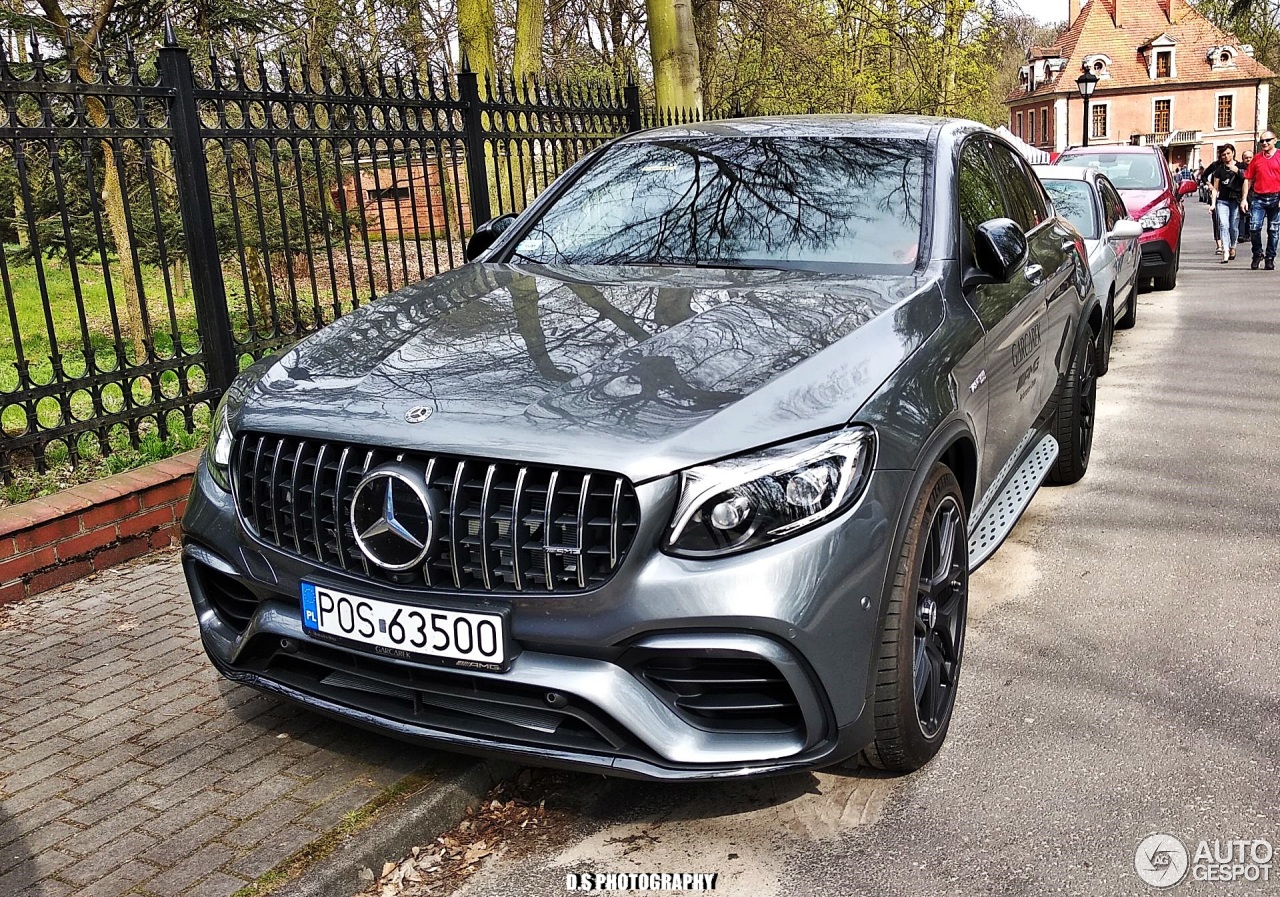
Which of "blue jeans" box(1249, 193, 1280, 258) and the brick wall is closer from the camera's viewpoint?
the brick wall

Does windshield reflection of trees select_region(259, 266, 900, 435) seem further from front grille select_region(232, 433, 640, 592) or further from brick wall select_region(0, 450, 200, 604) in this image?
brick wall select_region(0, 450, 200, 604)

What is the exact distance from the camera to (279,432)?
2.98 m

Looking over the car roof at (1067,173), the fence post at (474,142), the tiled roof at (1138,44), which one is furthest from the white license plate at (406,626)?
the tiled roof at (1138,44)

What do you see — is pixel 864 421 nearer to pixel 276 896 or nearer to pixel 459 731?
pixel 459 731

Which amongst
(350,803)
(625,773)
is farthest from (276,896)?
(625,773)

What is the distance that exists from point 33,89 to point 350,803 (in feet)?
11.3

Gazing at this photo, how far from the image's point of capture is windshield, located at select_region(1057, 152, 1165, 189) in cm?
1470

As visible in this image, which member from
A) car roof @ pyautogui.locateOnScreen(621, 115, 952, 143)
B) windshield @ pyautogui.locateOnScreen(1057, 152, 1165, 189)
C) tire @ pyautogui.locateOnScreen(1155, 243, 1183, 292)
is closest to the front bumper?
car roof @ pyautogui.locateOnScreen(621, 115, 952, 143)

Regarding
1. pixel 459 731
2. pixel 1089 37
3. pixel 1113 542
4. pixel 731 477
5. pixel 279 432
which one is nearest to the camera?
pixel 731 477

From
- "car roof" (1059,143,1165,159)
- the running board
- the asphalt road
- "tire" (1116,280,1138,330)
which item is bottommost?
the asphalt road

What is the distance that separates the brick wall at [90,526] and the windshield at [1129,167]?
491 inches

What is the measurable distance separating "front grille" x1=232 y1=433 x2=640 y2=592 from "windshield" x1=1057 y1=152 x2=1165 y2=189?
13.6 metres

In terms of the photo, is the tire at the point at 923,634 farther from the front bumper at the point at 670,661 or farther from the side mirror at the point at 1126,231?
the side mirror at the point at 1126,231

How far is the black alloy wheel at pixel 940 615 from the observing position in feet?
10.2
